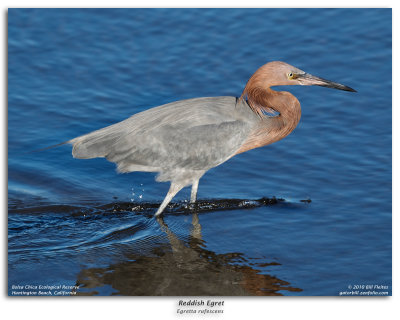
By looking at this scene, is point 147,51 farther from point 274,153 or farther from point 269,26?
point 274,153

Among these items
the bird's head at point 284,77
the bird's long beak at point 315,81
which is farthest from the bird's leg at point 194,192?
the bird's long beak at point 315,81

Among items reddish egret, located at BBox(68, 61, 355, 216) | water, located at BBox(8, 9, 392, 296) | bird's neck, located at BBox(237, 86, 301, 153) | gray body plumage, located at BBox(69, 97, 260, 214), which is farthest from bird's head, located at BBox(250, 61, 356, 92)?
water, located at BBox(8, 9, 392, 296)

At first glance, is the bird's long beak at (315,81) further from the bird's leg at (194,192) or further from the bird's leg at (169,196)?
the bird's leg at (169,196)

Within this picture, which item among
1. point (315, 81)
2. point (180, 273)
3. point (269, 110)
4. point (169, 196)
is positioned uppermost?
point (315, 81)

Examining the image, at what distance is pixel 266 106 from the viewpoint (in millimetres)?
8414

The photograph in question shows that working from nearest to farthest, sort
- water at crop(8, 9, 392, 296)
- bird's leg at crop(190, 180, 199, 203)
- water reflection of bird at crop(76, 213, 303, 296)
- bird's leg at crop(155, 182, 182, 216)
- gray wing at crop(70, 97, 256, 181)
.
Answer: water reflection of bird at crop(76, 213, 303, 296)
water at crop(8, 9, 392, 296)
gray wing at crop(70, 97, 256, 181)
bird's leg at crop(155, 182, 182, 216)
bird's leg at crop(190, 180, 199, 203)

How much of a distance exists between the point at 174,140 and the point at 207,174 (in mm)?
1603

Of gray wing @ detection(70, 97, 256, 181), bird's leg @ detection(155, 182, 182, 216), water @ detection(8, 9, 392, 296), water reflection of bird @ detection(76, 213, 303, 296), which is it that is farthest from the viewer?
bird's leg @ detection(155, 182, 182, 216)

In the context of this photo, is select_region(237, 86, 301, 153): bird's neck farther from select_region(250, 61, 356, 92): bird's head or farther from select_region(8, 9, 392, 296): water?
select_region(8, 9, 392, 296): water

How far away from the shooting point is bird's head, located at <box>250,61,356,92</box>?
8.30m

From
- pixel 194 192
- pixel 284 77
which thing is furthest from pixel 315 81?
pixel 194 192

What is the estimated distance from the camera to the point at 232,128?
812cm

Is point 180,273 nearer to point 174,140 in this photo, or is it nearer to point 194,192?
point 194,192

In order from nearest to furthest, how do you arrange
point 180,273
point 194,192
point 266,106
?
point 180,273
point 266,106
point 194,192
